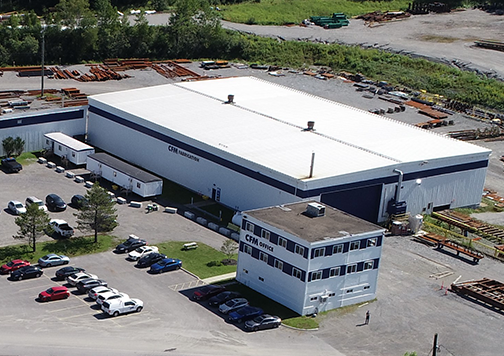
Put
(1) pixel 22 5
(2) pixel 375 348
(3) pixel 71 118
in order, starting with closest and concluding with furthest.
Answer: (2) pixel 375 348
(3) pixel 71 118
(1) pixel 22 5

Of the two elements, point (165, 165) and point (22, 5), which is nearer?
point (165, 165)

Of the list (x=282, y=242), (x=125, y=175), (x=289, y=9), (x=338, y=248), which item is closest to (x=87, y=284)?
(x=282, y=242)

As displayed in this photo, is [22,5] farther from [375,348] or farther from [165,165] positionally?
[375,348]

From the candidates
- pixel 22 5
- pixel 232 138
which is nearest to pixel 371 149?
pixel 232 138

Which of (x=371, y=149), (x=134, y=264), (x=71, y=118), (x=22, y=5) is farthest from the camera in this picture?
(x=22, y=5)

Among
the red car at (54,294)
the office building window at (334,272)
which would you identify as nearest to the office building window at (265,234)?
the office building window at (334,272)

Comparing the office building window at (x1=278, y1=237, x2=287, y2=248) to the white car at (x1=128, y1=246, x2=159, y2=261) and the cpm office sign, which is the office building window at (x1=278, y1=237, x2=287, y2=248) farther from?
the white car at (x1=128, y1=246, x2=159, y2=261)

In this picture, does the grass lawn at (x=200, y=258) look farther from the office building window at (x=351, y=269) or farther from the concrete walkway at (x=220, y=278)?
the office building window at (x=351, y=269)
